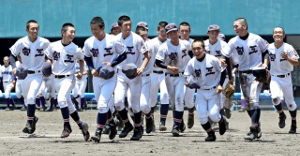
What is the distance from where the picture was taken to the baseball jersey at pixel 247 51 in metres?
13.6

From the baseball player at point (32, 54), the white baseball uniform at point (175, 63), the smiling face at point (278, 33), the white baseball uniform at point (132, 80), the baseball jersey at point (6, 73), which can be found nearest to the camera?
the white baseball uniform at point (132, 80)

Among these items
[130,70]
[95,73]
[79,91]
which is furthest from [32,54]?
[79,91]

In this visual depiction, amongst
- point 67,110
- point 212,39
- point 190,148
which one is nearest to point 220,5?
point 212,39

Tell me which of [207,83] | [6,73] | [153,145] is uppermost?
[6,73]

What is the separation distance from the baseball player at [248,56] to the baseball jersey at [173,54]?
1.62m

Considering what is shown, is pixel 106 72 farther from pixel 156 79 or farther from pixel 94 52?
pixel 156 79

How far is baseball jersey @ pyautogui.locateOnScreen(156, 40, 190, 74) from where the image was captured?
590 inches

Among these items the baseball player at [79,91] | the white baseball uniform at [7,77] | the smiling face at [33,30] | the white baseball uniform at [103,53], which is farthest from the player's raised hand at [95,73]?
the white baseball uniform at [7,77]

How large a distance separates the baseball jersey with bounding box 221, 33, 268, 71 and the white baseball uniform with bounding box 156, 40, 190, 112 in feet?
5.47

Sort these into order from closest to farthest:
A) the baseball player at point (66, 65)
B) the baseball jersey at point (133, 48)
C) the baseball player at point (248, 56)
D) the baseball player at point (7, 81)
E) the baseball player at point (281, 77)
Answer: the baseball player at point (248, 56) → the baseball jersey at point (133, 48) → the baseball player at point (66, 65) → the baseball player at point (281, 77) → the baseball player at point (7, 81)

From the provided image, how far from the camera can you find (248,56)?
44.6 ft

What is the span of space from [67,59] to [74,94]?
1379cm

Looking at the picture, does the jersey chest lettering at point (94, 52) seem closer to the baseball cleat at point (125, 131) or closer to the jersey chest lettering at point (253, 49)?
the baseball cleat at point (125, 131)

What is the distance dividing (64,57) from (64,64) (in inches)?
5.7
